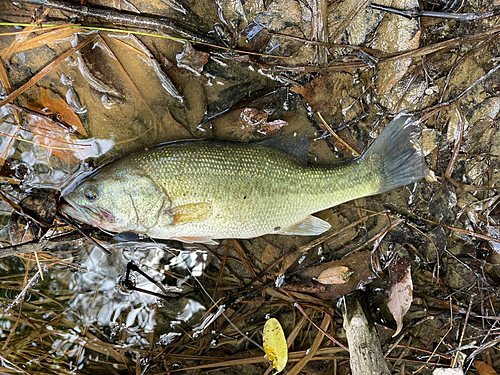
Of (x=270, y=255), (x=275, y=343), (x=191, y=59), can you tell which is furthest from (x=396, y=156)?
(x=275, y=343)

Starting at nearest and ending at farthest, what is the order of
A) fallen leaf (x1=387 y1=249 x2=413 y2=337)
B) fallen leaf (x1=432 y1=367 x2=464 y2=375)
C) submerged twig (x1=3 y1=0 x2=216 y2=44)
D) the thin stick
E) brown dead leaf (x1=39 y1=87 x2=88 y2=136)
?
submerged twig (x1=3 y1=0 x2=216 y2=44) → the thin stick → brown dead leaf (x1=39 y1=87 x2=88 y2=136) → fallen leaf (x1=387 y1=249 x2=413 y2=337) → fallen leaf (x1=432 y1=367 x2=464 y2=375)

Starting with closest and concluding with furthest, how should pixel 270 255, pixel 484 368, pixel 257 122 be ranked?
pixel 257 122 → pixel 270 255 → pixel 484 368

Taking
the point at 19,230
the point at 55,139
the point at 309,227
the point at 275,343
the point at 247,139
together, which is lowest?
the point at 275,343

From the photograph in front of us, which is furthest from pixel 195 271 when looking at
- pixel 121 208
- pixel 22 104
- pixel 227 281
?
pixel 22 104

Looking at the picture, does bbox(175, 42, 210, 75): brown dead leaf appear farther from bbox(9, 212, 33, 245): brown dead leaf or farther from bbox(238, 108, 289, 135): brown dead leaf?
bbox(9, 212, 33, 245): brown dead leaf

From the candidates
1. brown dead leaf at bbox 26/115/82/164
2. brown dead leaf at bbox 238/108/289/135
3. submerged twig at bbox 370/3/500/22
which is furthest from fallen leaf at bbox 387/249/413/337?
brown dead leaf at bbox 26/115/82/164

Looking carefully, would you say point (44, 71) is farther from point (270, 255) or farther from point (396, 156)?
point (396, 156)

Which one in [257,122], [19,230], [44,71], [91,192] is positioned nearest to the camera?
[91,192]

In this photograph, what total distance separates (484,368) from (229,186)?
12.7 ft

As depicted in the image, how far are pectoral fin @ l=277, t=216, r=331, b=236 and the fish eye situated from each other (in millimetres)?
1752

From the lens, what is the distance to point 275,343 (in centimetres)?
296

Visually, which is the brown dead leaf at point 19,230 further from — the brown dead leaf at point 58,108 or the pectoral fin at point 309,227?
the pectoral fin at point 309,227

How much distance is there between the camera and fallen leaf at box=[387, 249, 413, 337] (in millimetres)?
2793

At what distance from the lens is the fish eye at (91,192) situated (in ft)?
7.57
